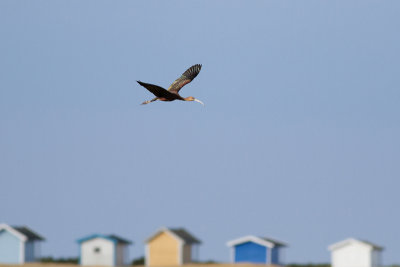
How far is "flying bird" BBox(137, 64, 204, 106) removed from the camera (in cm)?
2658

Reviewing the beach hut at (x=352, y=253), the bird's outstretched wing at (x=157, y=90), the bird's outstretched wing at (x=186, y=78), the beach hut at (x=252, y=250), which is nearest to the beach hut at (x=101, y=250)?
the beach hut at (x=252, y=250)

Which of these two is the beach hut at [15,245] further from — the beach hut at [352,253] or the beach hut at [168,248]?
the beach hut at [352,253]

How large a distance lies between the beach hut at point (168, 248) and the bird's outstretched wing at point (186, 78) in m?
11.4

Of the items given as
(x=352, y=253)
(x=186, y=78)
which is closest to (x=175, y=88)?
(x=186, y=78)

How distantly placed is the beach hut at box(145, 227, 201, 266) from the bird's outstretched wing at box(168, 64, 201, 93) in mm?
11428

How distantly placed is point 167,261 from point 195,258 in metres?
1.52

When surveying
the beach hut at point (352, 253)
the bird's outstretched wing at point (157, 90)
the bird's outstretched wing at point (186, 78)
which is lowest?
the beach hut at point (352, 253)

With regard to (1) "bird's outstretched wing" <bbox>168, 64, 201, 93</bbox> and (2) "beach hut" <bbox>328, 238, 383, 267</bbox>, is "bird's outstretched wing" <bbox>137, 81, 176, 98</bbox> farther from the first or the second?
(2) "beach hut" <bbox>328, 238, 383, 267</bbox>

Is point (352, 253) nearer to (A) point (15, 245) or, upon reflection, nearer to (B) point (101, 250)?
(B) point (101, 250)

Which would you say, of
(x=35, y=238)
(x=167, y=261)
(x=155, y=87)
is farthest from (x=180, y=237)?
(x=155, y=87)

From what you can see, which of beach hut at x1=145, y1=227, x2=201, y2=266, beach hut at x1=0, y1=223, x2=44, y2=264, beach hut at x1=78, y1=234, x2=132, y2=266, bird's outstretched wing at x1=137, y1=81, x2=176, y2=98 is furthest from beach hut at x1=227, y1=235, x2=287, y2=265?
bird's outstretched wing at x1=137, y1=81, x2=176, y2=98

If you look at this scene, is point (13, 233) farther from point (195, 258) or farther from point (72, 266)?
point (195, 258)

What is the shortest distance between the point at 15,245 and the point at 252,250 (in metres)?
10.2

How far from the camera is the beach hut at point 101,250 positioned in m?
41.1
